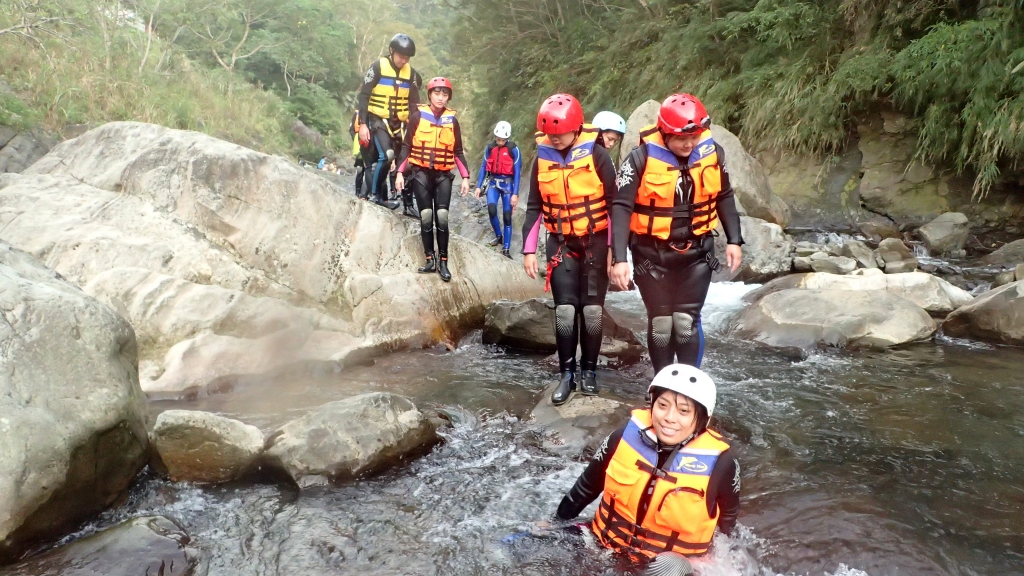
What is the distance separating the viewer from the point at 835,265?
357 inches

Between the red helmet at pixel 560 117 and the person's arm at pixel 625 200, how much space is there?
1.40 feet

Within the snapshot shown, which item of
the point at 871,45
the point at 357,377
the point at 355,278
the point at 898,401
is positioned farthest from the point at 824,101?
the point at 357,377

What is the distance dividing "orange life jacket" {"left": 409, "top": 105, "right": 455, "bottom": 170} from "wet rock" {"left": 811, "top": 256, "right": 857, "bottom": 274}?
5110 millimetres

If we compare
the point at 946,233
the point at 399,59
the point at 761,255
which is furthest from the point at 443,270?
the point at 946,233

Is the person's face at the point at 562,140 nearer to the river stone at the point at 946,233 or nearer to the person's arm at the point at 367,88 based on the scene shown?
the person's arm at the point at 367,88

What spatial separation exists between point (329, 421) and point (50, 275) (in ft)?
6.69

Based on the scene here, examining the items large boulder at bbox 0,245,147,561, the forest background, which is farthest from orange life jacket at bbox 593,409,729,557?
the forest background

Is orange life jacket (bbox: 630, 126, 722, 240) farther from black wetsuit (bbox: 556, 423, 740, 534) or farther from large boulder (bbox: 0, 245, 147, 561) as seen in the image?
large boulder (bbox: 0, 245, 147, 561)

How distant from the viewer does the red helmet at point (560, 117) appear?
13.8 feet

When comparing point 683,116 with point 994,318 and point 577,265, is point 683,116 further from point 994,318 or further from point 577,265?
point 994,318

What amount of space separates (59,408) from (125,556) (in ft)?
3.06

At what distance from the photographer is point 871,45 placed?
11539 millimetres

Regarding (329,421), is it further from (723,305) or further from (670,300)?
(723,305)

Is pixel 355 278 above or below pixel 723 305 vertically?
above
